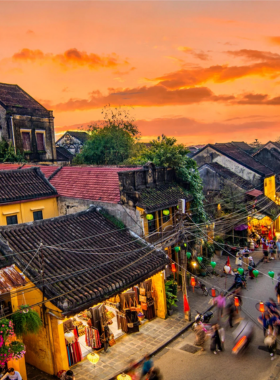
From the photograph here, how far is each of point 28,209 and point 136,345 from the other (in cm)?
1029

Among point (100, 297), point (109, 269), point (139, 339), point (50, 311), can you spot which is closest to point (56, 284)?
point (50, 311)

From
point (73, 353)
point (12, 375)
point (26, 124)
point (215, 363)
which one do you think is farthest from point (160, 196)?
point (26, 124)

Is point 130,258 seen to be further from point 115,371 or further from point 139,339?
point 115,371

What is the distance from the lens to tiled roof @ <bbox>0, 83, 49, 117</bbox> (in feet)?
101

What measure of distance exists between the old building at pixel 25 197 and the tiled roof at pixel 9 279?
7.73 meters

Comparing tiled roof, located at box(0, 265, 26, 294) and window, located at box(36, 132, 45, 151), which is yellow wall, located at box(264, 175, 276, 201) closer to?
window, located at box(36, 132, 45, 151)

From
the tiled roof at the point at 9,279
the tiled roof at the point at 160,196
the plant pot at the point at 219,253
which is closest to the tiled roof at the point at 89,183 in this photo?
the tiled roof at the point at 160,196

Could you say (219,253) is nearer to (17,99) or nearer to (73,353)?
(73,353)

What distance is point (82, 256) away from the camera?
43.2ft

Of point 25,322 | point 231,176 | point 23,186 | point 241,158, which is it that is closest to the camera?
point 25,322

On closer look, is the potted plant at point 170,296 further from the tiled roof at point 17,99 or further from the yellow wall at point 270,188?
the tiled roof at point 17,99

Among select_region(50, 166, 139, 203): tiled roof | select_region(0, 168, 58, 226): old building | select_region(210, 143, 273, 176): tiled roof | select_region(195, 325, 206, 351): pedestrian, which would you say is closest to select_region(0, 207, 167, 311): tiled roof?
select_region(50, 166, 139, 203): tiled roof

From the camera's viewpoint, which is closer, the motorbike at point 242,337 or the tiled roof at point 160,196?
the motorbike at point 242,337

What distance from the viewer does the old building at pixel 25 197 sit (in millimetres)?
17642
